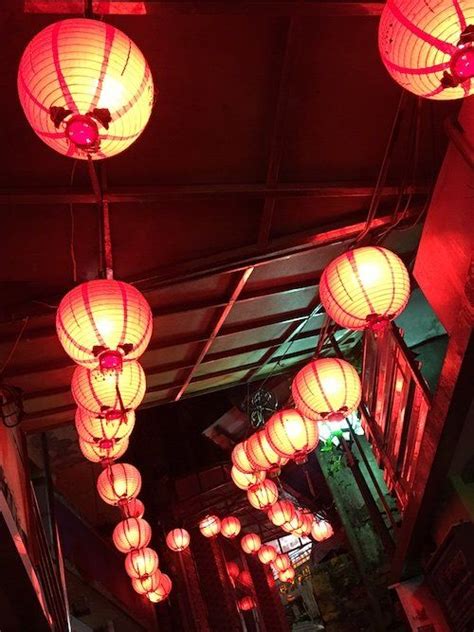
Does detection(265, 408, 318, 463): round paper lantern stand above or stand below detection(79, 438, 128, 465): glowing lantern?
below

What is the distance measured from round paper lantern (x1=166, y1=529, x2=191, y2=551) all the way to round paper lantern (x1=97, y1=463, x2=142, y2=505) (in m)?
6.51

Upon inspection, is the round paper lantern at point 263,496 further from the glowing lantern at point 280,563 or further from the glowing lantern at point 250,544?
the glowing lantern at point 280,563

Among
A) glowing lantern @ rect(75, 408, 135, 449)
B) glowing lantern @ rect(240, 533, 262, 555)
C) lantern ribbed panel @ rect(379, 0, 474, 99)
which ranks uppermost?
glowing lantern @ rect(240, 533, 262, 555)

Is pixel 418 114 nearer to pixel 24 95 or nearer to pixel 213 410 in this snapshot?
pixel 24 95

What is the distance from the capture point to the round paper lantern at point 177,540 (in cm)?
1432

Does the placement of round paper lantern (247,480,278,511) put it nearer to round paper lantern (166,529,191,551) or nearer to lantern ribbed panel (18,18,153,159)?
round paper lantern (166,529,191,551)

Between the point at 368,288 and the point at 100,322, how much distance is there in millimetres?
2499

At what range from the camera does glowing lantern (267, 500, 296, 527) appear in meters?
12.5

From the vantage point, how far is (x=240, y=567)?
659 inches

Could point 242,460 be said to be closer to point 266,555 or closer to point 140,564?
point 140,564

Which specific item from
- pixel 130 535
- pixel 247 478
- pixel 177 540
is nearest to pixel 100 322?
pixel 247 478

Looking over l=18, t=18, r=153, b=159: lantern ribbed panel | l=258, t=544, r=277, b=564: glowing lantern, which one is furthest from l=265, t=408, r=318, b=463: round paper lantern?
l=258, t=544, r=277, b=564: glowing lantern

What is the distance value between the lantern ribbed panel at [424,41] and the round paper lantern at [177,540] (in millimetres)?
14049

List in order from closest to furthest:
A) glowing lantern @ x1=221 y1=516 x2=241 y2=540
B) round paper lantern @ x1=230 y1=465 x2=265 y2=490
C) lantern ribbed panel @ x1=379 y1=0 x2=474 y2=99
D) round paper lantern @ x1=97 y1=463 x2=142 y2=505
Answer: lantern ribbed panel @ x1=379 y1=0 x2=474 y2=99 < round paper lantern @ x1=97 y1=463 x2=142 y2=505 < round paper lantern @ x1=230 y1=465 x2=265 y2=490 < glowing lantern @ x1=221 y1=516 x2=241 y2=540
